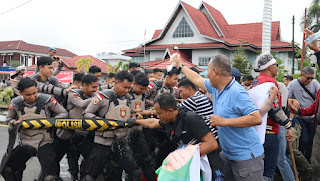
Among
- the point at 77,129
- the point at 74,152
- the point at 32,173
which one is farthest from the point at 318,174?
the point at 32,173

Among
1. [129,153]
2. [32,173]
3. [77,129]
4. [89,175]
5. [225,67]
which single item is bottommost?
[32,173]

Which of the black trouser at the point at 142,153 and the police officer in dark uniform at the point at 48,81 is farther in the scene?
the police officer in dark uniform at the point at 48,81

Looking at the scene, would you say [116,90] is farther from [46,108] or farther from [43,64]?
[43,64]

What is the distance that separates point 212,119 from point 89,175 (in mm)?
2097

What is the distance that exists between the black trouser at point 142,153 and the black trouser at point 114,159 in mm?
183

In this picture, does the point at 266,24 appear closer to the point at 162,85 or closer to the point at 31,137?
the point at 162,85

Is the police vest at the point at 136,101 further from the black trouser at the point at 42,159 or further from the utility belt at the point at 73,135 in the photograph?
the black trouser at the point at 42,159

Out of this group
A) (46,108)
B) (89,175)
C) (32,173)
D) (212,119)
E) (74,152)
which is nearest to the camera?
(212,119)

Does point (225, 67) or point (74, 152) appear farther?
point (74, 152)

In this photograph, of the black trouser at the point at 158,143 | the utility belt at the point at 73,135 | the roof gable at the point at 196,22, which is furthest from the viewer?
the roof gable at the point at 196,22

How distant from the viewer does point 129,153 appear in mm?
4129

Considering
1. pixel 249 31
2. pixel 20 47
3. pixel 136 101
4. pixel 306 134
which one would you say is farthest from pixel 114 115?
pixel 20 47

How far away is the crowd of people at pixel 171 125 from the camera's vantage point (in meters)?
2.89

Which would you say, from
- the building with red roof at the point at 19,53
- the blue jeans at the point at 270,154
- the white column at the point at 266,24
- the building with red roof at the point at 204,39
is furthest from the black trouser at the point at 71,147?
the building with red roof at the point at 19,53
